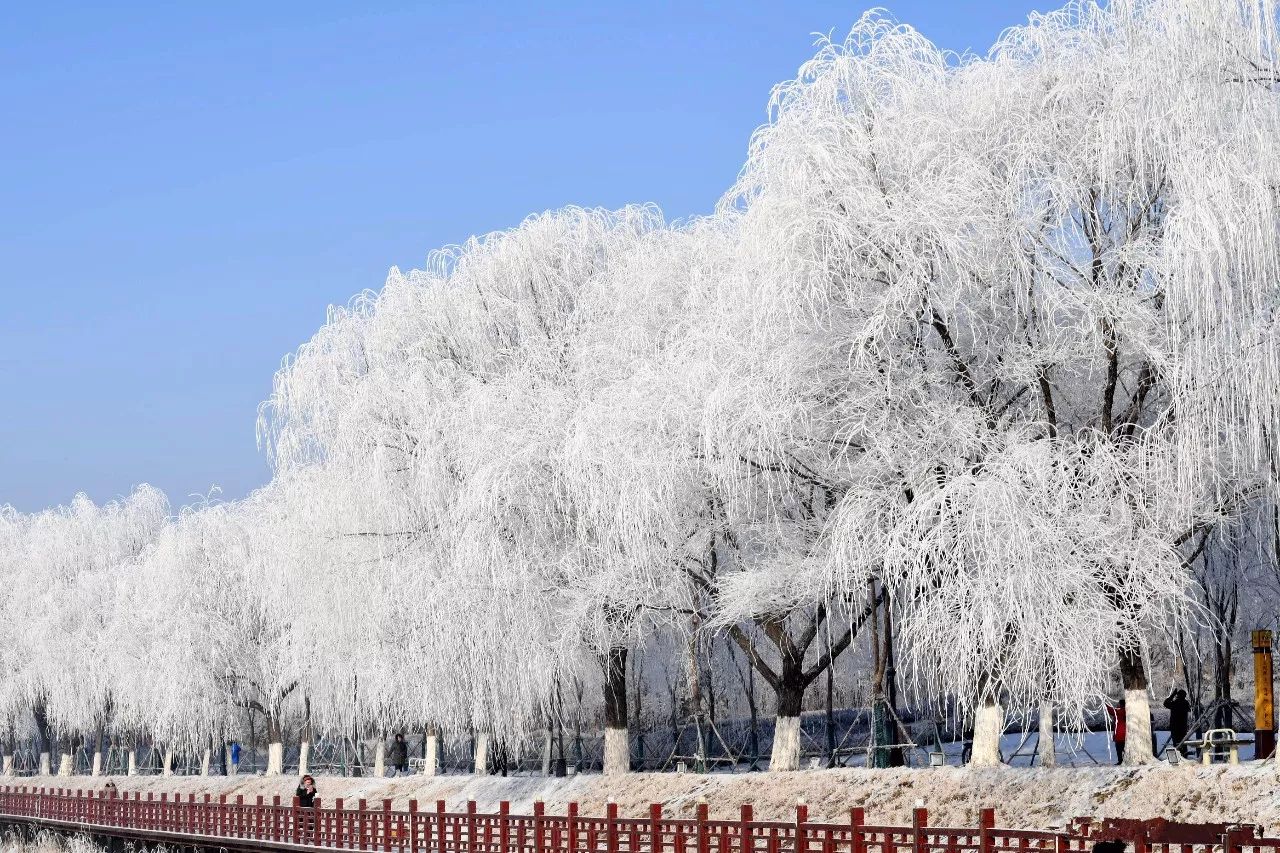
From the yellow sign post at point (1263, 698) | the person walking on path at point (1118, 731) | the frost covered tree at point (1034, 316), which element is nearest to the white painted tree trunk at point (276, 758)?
the person walking on path at point (1118, 731)

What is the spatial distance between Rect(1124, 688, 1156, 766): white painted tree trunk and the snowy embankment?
0.50 metres

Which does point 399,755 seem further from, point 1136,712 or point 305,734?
point 1136,712

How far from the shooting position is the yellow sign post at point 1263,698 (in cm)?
1923

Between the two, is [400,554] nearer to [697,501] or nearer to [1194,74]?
[697,501]

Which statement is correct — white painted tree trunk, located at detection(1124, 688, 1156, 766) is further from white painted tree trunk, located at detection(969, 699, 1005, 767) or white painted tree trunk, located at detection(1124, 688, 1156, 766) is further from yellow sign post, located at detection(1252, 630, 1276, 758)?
white painted tree trunk, located at detection(969, 699, 1005, 767)

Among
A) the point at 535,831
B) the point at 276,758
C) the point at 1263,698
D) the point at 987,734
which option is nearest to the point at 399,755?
the point at 276,758

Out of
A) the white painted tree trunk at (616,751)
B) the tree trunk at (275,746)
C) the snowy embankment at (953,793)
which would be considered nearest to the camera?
the snowy embankment at (953,793)

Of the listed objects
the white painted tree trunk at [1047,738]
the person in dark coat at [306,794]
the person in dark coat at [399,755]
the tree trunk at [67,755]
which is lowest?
the tree trunk at [67,755]

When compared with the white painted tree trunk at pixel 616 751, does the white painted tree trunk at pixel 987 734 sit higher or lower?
higher

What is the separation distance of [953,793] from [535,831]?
5.29 m

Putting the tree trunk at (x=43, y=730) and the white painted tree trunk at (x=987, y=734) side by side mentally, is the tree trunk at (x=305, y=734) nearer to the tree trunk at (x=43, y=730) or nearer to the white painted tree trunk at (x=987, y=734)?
the tree trunk at (x=43, y=730)

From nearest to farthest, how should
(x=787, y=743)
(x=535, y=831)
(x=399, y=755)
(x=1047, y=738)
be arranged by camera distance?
(x=535, y=831)
(x=1047, y=738)
(x=787, y=743)
(x=399, y=755)

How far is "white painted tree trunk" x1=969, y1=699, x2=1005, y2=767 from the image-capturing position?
65.8 ft

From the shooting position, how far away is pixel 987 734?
20078mm
